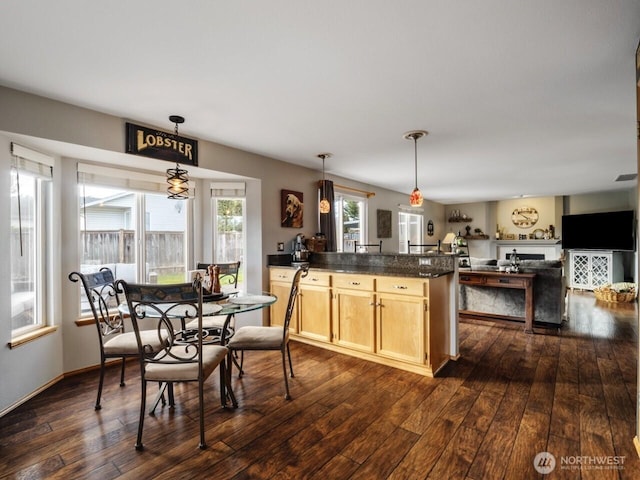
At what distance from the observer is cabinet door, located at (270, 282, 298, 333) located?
4059mm

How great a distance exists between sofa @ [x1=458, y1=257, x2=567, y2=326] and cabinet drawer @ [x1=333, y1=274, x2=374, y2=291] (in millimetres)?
2242

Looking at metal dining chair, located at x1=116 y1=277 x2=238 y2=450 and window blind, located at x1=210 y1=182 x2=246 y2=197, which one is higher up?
window blind, located at x1=210 y1=182 x2=246 y2=197

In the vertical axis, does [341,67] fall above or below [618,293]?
above

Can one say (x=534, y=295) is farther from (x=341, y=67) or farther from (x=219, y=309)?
(x=219, y=309)

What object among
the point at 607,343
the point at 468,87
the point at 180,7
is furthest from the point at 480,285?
the point at 180,7

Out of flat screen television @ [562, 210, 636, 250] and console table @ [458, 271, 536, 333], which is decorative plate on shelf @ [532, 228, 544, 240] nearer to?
flat screen television @ [562, 210, 636, 250]

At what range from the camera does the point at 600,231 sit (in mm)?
7344

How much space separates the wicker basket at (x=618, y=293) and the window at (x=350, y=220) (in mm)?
4891

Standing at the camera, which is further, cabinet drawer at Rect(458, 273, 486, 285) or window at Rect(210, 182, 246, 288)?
cabinet drawer at Rect(458, 273, 486, 285)

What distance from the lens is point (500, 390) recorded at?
270 cm

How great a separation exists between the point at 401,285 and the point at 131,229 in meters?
2.99

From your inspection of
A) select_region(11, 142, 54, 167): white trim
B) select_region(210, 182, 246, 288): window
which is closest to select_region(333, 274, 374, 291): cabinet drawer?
select_region(210, 182, 246, 288): window

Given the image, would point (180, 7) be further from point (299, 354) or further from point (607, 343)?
point (607, 343)

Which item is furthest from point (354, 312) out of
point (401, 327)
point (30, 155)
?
point (30, 155)
